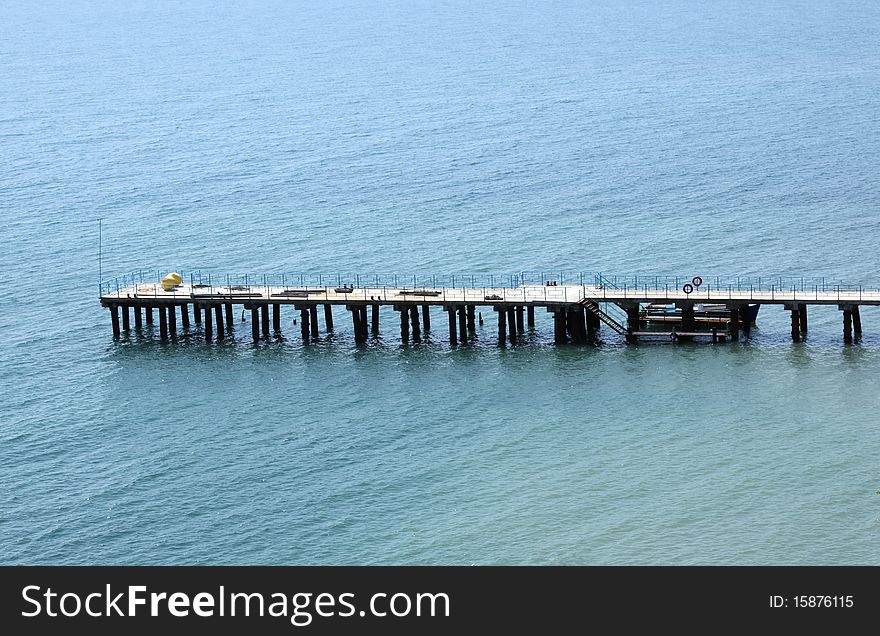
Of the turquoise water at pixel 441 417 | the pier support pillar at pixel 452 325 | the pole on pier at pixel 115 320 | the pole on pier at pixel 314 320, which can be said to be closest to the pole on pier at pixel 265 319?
the turquoise water at pixel 441 417

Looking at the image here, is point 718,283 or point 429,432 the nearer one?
point 429,432

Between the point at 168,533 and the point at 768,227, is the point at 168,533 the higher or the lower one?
the lower one

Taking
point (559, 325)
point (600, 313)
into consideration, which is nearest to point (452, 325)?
point (559, 325)

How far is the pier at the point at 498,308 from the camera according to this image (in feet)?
433

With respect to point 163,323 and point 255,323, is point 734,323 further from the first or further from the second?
point 163,323

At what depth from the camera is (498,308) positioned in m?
133

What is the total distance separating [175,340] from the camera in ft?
448

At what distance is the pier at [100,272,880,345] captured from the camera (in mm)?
132000

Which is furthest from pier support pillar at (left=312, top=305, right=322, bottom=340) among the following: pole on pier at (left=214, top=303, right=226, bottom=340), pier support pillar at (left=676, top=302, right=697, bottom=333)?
pier support pillar at (left=676, top=302, right=697, bottom=333)

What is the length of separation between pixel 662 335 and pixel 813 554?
140 ft

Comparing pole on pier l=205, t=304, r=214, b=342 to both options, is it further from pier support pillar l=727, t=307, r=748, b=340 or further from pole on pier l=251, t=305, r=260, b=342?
pier support pillar l=727, t=307, r=748, b=340
